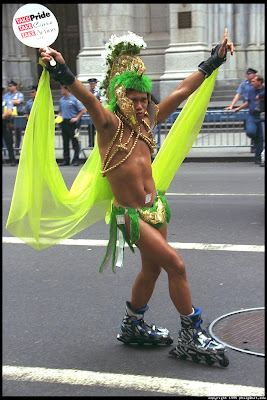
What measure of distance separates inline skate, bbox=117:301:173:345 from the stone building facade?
638 inches

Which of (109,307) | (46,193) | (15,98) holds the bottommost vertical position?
(109,307)

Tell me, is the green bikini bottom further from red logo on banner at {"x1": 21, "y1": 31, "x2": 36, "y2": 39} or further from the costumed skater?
red logo on banner at {"x1": 21, "y1": 31, "x2": 36, "y2": 39}

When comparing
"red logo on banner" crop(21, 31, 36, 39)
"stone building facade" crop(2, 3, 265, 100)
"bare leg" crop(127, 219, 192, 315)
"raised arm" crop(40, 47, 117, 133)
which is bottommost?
"bare leg" crop(127, 219, 192, 315)

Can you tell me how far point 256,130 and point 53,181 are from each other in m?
9.53

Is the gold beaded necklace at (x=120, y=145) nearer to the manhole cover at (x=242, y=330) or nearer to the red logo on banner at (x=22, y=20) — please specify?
the red logo on banner at (x=22, y=20)

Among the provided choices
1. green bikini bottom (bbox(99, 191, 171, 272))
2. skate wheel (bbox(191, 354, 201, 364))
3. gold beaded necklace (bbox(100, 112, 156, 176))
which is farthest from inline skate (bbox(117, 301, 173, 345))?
gold beaded necklace (bbox(100, 112, 156, 176))

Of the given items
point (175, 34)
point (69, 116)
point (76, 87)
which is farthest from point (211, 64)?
point (175, 34)

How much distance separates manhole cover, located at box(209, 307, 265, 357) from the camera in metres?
4.25

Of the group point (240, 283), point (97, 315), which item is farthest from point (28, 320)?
point (240, 283)

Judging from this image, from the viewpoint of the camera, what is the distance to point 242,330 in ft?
14.8

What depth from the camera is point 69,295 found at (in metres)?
5.43

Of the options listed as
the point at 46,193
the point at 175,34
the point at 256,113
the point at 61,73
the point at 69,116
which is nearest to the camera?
the point at 61,73

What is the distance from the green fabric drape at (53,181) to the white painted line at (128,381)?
88 cm

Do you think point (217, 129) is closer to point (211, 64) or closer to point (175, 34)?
point (175, 34)
